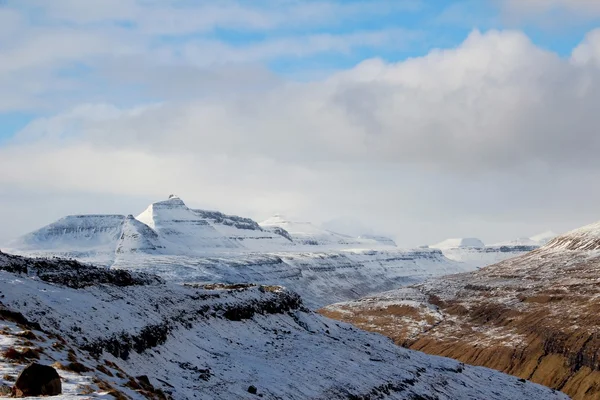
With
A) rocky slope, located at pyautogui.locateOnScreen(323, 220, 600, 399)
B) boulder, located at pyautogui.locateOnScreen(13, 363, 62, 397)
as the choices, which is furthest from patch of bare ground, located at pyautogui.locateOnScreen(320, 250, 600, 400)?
boulder, located at pyautogui.locateOnScreen(13, 363, 62, 397)

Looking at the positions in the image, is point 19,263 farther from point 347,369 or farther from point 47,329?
point 347,369

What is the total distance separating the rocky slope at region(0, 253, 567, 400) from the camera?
110 feet

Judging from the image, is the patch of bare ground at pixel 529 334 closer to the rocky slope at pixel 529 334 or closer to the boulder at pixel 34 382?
the rocky slope at pixel 529 334

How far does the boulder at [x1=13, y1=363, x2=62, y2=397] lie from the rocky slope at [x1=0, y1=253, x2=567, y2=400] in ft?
3.67

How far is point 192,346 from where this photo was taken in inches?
2219

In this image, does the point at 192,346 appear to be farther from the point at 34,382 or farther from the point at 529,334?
the point at 529,334

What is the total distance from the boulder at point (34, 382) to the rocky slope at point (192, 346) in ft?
3.67

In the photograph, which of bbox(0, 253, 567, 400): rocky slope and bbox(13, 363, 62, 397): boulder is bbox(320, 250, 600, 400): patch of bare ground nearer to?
bbox(0, 253, 567, 400): rocky slope

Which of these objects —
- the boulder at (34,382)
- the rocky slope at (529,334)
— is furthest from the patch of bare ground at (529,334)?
the boulder at (34,382)

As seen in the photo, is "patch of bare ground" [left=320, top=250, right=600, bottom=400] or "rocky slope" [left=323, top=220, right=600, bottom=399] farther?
"rocky slope" [left=323, top=220, right=600, bottom=399]

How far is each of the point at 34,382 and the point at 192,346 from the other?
110 ft

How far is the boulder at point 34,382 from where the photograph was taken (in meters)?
23.2

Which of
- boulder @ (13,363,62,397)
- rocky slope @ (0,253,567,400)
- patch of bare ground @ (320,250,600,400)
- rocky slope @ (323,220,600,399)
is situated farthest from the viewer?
rocky slope @ (323,220,600,399)

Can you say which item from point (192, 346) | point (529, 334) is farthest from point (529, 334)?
point (192, 346)
